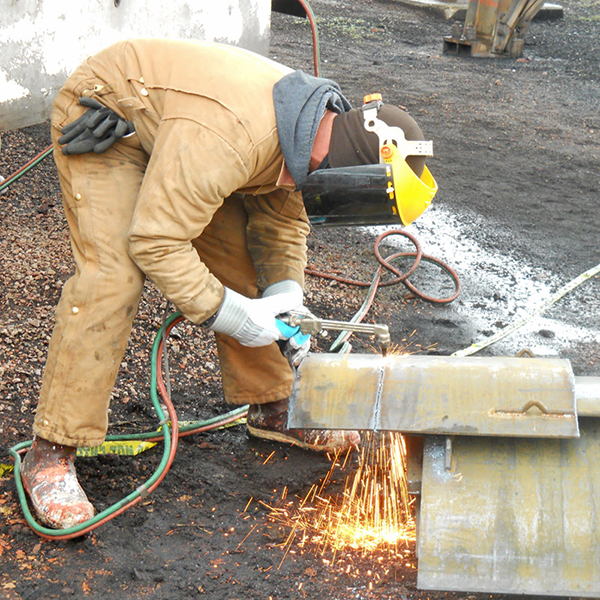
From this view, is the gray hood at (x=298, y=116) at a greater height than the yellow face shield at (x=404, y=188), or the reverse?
the gray hood at (x=298, y=116)

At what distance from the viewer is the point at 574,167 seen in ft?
21.5

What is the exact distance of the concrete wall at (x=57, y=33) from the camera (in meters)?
5.49

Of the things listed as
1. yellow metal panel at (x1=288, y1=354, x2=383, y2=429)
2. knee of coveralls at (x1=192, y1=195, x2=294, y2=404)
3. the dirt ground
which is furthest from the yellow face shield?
the dirt ground

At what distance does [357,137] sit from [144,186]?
675mm

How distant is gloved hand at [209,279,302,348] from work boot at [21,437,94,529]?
698mm

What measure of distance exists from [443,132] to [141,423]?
16.5ft

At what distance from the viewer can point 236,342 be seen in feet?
9.98

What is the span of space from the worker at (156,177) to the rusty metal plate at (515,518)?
826mm

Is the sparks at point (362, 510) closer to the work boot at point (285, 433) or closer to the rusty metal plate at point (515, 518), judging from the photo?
the work boot at point (285, 433)

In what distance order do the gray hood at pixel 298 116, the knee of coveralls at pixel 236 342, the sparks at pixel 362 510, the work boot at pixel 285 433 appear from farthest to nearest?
the work boot at pixel 285 433 < the knee of coveralls at pixel 236 342 < the sparks at pixel 362 510 < the gray hood at pixel 298 116

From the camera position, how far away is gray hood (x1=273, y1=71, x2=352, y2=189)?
7.77 feet

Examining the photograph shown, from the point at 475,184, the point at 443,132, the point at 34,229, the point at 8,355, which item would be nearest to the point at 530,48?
the point at 443,132

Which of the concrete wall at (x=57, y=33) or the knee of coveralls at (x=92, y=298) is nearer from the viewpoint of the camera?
the knee of coveralls at (x=92, y=298)

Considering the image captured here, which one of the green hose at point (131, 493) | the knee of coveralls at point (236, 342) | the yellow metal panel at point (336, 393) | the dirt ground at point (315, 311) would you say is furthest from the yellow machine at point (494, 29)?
the yellow metal panel at point (336, 393)
